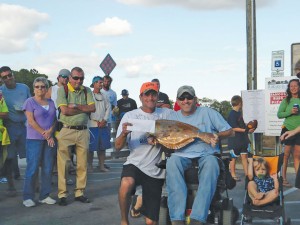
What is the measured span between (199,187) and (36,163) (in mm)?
3479

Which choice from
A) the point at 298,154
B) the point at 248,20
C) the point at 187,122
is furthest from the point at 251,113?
the point at 187,122

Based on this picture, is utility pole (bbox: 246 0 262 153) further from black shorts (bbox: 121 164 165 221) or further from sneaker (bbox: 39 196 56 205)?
black shorts (bbox: 121 164 165 221)

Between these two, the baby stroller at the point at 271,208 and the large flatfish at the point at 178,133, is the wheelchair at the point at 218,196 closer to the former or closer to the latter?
the large flatfish at the point at 178,133

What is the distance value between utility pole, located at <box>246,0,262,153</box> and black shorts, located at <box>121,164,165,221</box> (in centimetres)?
937

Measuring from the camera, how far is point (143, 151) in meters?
6.37

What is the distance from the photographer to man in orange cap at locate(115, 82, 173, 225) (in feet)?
20.3

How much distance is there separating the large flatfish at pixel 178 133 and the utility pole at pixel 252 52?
31.3 ft

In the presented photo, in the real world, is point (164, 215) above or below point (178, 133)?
below

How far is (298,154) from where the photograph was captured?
9.48m

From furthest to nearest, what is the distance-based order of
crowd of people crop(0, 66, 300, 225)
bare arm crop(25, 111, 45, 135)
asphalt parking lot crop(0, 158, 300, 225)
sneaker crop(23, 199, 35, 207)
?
sneaker crop(23, 199, 35, 207)
bare arm crop(25, 111, 45, 135)
asphalt parking lot crop(0, 158, 300, 225)
crowd of people crop(0, 66, 300, 225)

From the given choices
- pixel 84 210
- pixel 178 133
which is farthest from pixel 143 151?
pixel 84 210

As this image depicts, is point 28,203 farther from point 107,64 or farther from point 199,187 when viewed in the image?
A: point 107,64

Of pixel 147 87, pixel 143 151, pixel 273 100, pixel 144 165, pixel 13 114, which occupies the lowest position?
pixel 144 165

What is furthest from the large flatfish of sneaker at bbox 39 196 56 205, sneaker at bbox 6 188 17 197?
sneaker at bbox 6 188 17 197
